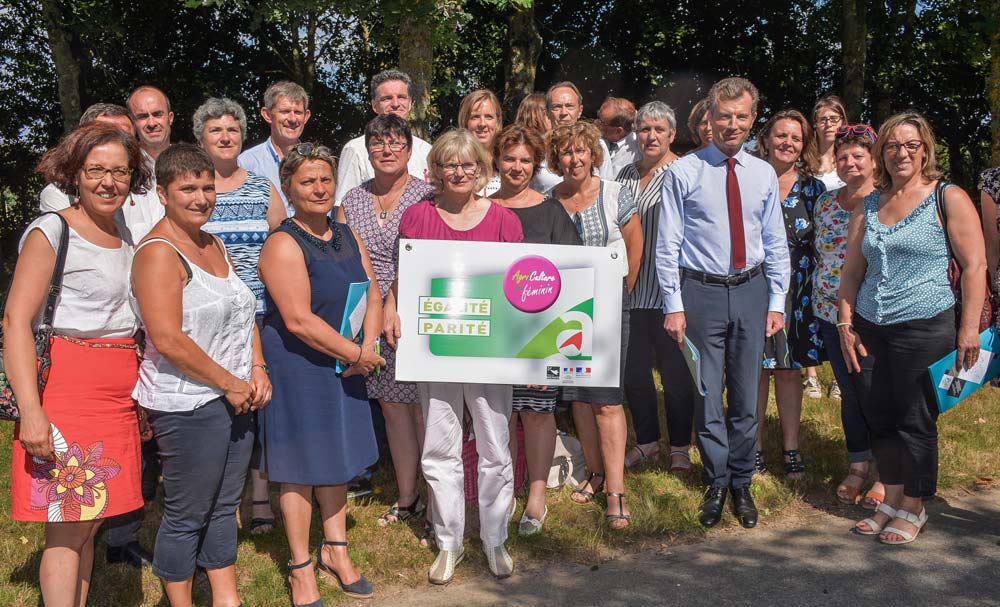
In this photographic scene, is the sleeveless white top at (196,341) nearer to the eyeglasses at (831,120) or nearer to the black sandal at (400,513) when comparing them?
the black sandal at (400,513)

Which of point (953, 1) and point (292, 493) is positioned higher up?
point (953, 1)

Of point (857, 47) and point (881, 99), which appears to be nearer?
point (857, 47)

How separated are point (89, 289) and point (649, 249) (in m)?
3.57

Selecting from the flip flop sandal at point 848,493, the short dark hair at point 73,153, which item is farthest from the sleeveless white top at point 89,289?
the flip flop sandal at point 848,493

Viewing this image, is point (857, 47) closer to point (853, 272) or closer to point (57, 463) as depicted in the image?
point (853, 272)

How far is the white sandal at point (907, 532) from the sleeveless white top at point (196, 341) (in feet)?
12.5

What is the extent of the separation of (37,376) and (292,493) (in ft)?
4.37

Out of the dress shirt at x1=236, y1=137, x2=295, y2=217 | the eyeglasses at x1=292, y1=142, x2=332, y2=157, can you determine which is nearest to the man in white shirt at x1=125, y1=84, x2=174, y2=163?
the dress shirt at x1=236, y1=137, x2=295, y2=217

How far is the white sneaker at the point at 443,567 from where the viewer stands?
4523mm

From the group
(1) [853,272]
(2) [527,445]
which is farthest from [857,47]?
(2) [527,445]

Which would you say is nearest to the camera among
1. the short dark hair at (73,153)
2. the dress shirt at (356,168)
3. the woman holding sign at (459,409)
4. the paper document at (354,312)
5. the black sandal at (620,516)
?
the short dark hair at (73,153)

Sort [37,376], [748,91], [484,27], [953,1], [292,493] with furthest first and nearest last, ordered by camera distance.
Answer: [484,27] < [953,1] < [748,91] < [292,493] < [37,376]

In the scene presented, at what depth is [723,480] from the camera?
5305 millimetres

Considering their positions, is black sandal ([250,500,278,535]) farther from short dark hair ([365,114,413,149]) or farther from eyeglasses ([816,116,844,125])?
eyeglasses ([816,116,844,125])
